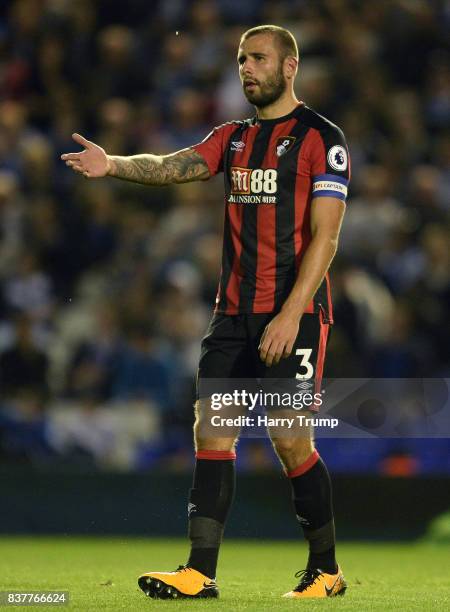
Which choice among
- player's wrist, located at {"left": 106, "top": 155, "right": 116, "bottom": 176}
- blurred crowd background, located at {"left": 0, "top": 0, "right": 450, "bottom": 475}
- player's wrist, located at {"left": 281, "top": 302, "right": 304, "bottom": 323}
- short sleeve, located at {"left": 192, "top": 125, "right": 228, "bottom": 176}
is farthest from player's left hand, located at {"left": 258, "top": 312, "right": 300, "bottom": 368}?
blurred crowd background, located at {"left": 0, "top": 0, "right": 450, "bottom": 475}

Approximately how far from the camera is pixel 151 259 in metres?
10.9

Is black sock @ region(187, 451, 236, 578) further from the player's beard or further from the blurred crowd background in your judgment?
the blurred crowd background

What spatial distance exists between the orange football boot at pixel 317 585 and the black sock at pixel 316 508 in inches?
1.2

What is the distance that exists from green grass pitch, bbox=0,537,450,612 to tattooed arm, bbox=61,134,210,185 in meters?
1.62

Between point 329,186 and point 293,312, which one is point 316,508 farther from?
point 329,186

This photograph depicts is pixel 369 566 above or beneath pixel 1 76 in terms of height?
beneath

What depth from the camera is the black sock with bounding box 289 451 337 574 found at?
5.35m

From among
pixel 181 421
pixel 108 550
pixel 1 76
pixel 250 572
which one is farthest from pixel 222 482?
pixel 1 76

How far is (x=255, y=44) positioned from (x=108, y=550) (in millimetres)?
3797

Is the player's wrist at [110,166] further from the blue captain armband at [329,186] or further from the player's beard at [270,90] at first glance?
the blue captain armband at [329,186]

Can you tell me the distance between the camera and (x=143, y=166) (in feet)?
18.2

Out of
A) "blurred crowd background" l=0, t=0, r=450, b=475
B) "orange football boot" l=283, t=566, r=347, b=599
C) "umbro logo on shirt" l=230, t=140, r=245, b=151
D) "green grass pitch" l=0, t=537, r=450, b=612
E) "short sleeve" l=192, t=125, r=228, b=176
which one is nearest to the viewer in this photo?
"green grass pitch" l=0, t=537, r=450, b=612

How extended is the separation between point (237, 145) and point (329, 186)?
17.8 inches

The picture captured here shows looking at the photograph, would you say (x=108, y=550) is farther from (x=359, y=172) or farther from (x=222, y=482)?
(x=359, y=172)
